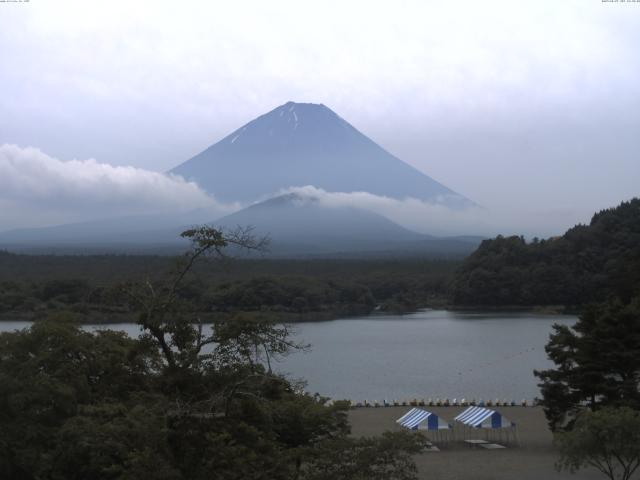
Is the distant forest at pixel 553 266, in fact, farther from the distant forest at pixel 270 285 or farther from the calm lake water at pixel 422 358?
the calm lake water at pixel 422 358

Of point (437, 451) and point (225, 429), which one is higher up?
point (225, 429)

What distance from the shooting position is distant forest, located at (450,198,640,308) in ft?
157

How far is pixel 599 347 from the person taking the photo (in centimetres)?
1311

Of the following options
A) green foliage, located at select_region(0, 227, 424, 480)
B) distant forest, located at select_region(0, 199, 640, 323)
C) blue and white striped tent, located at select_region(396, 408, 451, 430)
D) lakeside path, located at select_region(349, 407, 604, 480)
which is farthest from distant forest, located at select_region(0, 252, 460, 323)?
green foliage, located at select_region(0, 227, 424, 480)

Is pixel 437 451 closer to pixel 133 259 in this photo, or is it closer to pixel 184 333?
pixel 184 333

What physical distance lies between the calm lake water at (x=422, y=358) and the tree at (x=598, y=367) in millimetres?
5479

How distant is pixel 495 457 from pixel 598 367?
2.04 metres

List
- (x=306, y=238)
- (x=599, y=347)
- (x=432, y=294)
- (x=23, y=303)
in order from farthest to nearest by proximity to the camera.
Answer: (x=306, y=238) < (x=432, y=294) < (x=23, y=303) < (x=599, y=347)

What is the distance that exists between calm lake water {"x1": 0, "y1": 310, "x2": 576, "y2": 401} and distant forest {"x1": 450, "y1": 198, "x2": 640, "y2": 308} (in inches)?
220

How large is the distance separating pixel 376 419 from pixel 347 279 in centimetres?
3908

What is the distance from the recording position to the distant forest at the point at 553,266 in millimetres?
47750

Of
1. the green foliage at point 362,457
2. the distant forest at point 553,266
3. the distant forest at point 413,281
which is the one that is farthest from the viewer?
the distant forest at point 553,266

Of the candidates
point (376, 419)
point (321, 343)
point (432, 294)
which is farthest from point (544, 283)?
point (376, 419)

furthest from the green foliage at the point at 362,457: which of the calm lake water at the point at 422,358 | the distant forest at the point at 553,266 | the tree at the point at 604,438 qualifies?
the distant forest at the point at 553,266
